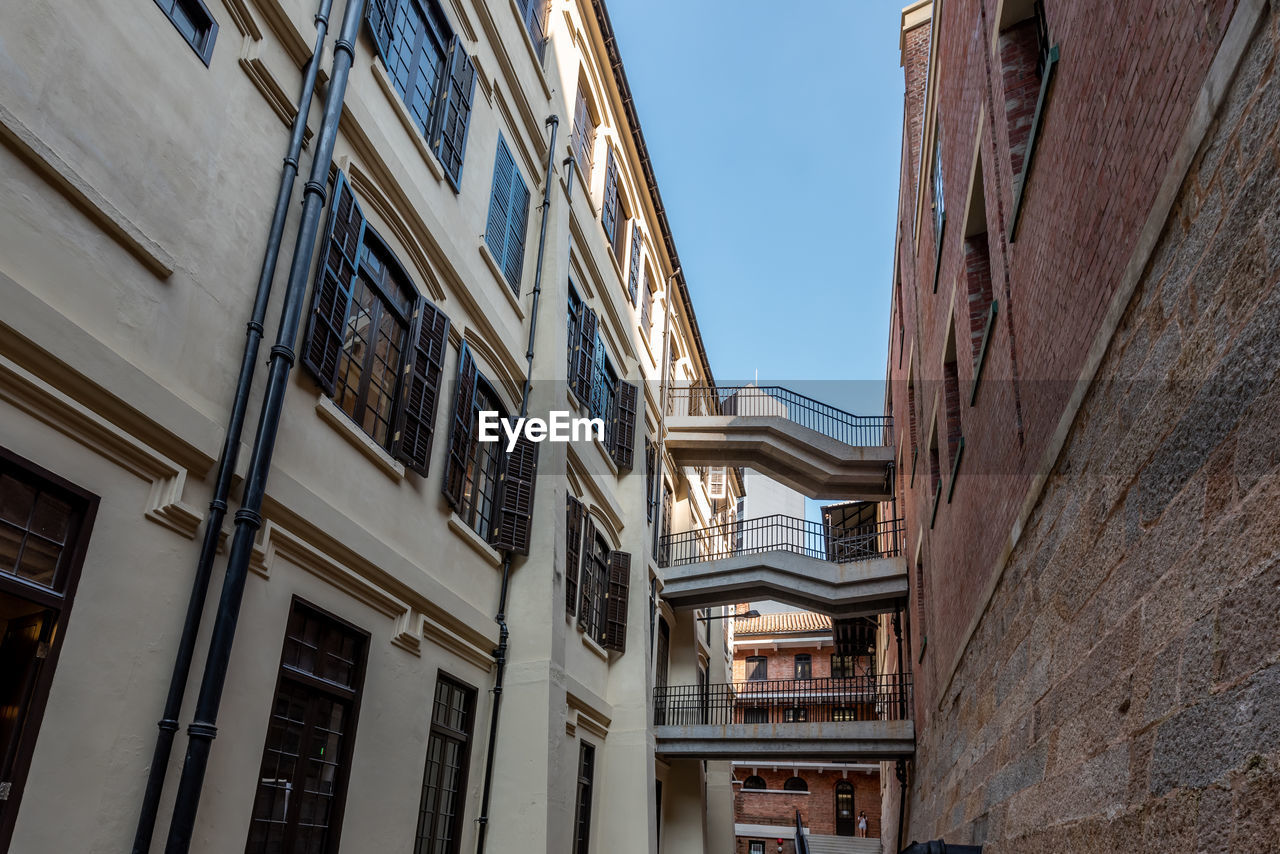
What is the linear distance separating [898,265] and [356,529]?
53.2 ft

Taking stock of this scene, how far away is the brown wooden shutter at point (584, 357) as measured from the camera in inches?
572

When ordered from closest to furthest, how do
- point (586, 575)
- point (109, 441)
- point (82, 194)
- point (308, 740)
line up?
1. point (82, 194)
2. point (109, 441)
3. point (308, 740)
4. point (586, 575)

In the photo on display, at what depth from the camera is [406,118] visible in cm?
926

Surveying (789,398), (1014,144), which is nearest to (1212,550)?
(1014,144)

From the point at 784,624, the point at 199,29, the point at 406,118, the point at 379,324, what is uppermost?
the point at 784,624

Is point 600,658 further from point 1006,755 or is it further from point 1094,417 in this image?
point 1094,417

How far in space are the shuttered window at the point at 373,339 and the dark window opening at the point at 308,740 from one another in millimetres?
1850

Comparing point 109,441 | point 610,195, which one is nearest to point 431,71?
point 109,441

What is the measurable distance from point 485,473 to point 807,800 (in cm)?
3072

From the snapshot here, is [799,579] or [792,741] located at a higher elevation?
[799,579]

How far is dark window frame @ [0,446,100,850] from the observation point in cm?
457

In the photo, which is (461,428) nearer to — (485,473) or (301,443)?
(485,473)

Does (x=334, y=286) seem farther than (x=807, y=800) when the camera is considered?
No

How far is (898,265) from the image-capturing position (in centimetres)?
2127
